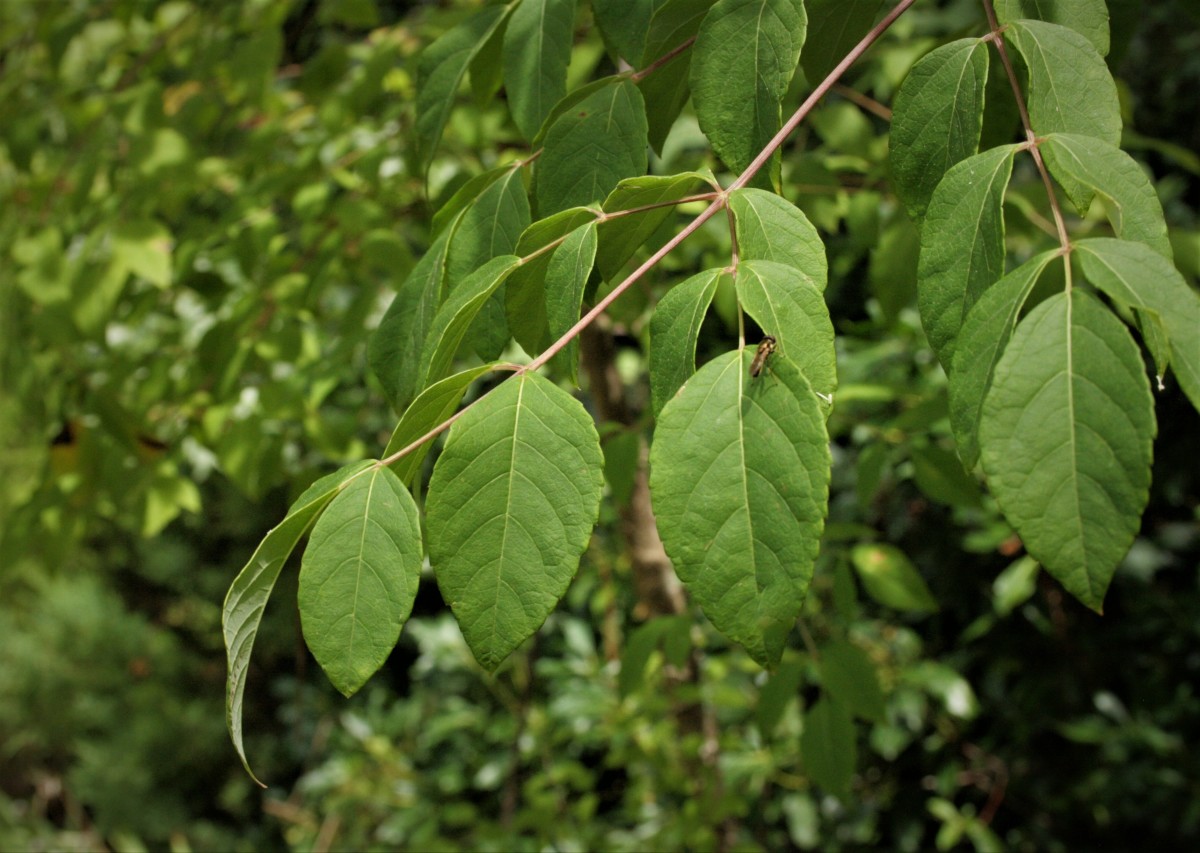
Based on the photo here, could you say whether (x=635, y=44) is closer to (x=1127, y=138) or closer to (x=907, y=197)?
(x=907, y=197)

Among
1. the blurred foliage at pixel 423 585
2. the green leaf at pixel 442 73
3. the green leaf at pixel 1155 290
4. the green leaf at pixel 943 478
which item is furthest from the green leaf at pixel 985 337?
the green leaf at pixel 943 478

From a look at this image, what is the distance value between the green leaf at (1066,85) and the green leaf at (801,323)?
A: 16 centimetres

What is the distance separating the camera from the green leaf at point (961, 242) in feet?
1.59

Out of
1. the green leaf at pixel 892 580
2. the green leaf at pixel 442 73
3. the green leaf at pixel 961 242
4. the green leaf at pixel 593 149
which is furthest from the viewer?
the green leaf at pixel 892 580

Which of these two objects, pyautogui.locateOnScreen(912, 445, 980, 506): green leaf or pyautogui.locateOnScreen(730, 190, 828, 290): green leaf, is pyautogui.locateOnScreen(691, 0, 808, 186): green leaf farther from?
pyautogui.locateOnScreen(912, 445, 980, 506): green leaf

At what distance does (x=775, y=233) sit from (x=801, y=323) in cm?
6

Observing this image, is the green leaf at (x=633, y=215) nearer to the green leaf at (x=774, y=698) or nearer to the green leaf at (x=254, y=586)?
the green leaf at (x=254, y=586)

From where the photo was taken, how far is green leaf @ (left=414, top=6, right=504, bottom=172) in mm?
765

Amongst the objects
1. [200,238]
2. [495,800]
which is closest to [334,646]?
[200,238]

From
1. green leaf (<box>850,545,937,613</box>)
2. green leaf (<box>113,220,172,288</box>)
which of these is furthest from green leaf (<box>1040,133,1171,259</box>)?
green leaf (<box>113,220,172,288</box>)

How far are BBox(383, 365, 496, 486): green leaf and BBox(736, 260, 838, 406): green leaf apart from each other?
Result: 13cm

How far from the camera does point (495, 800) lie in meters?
2.86

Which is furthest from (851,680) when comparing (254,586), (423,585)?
(423,585)

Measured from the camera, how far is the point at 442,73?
2.55ft
